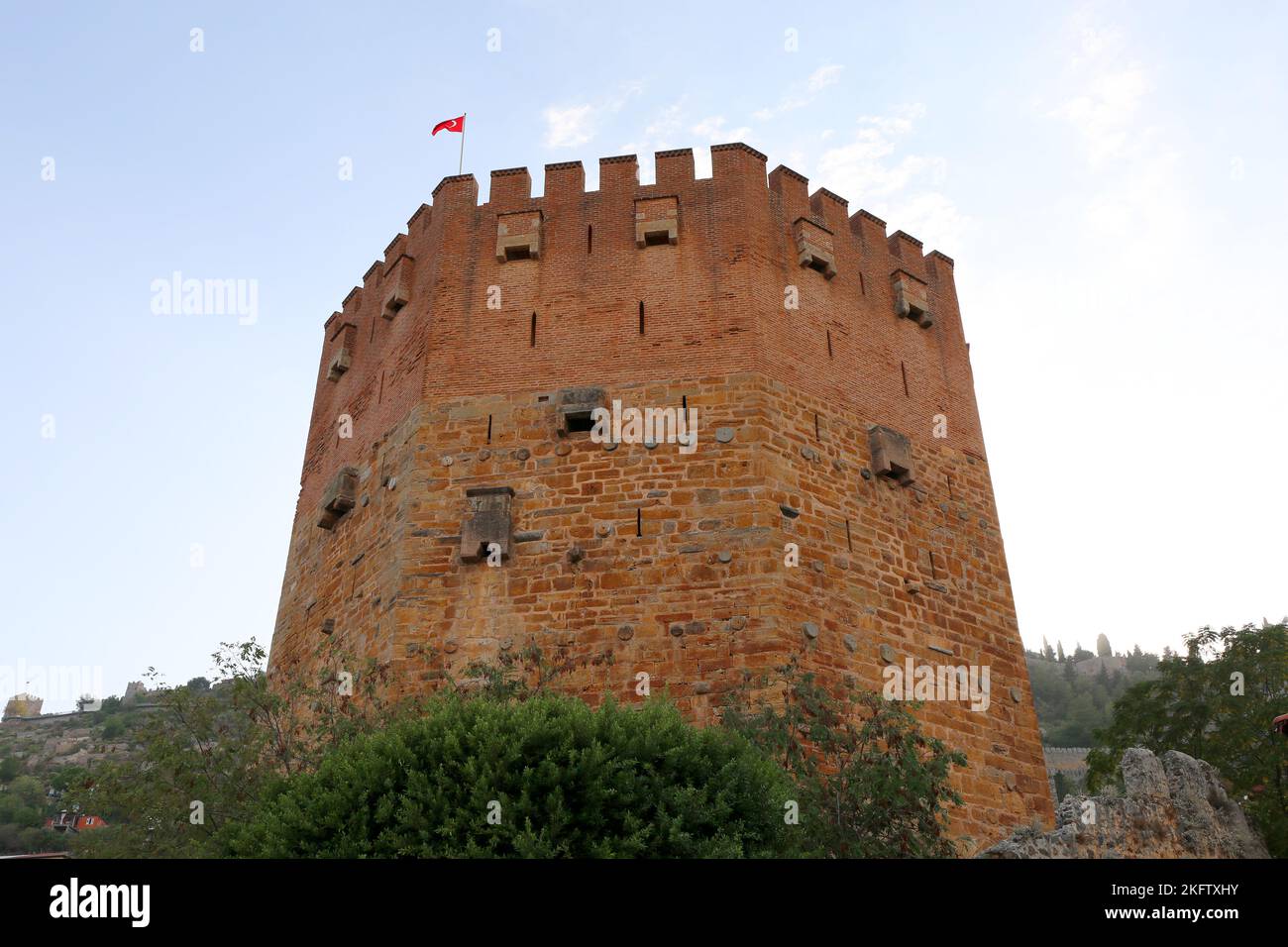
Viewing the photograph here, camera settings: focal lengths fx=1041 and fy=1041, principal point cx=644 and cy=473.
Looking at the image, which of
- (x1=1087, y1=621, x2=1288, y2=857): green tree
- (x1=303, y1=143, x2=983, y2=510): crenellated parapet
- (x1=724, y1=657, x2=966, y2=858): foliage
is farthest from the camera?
(x1=1087, y1=621, x2=1288, y2=857): green tree

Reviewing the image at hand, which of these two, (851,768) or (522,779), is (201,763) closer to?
(522,779)

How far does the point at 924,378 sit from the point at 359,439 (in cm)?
793

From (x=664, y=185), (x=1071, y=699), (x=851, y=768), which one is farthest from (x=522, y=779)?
(x=1071, y=699)

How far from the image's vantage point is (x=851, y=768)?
30.9 feet

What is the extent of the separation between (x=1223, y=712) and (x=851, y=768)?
48.5 feet

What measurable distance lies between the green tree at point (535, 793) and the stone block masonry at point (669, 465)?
8.74 ft

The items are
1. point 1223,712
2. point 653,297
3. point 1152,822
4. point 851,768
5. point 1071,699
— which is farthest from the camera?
point 1071,699

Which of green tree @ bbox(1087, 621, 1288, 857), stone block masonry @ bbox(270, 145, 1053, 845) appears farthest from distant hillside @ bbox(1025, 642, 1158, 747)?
stone block masonry @ bbox(270, 145, 1053, 845)

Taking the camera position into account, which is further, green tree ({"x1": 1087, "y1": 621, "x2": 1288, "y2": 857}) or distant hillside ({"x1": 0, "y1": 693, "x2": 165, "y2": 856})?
distant hillside ({"x1": 0, "y1": 693, "x2": 165, "y2": 856})

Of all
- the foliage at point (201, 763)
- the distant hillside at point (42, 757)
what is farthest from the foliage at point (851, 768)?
the distant hillside at point (42, 757)

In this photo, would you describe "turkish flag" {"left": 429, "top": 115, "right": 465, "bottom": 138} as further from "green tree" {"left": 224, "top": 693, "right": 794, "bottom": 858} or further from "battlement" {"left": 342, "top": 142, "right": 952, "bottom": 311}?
"green tree" {"left": 224, "top": 693, "right": 794, "bottom": 858}

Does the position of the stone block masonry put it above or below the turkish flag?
below

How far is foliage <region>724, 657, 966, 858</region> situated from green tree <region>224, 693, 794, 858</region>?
105 cm

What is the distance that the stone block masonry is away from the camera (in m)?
11.4
